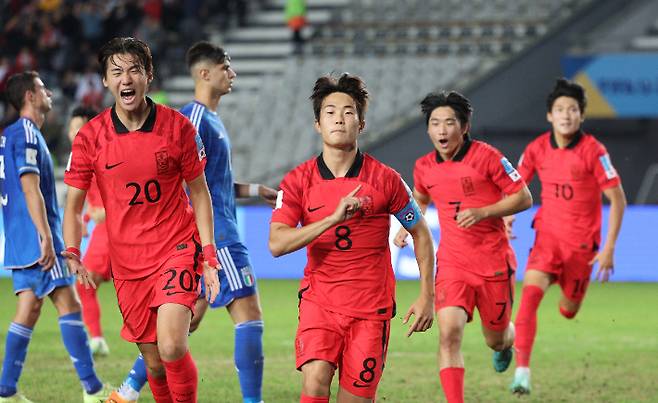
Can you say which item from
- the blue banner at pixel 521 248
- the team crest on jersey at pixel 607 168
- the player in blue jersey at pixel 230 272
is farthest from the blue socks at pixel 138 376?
the blue banner at pixel 521 248

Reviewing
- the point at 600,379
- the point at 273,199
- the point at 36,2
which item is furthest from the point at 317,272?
the point at 36,2


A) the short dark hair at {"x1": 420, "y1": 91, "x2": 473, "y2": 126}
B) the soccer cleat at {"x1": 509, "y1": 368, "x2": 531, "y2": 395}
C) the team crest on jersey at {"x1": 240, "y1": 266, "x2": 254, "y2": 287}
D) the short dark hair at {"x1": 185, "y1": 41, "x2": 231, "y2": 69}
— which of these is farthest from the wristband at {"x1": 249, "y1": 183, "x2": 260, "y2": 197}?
the soccer cleat at {"x1": 509, "y1": 368, "x2": 531, "y2": 395}

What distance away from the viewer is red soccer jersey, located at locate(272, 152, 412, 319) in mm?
5965

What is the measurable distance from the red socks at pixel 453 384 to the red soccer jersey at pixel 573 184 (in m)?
2.31

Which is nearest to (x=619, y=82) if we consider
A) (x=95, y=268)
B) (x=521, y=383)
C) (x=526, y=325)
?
(x=526, y=325)

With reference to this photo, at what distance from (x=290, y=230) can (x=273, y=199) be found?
176 cm

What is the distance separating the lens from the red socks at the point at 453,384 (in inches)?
277

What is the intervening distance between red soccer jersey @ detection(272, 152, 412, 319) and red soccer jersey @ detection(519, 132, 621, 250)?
3.37 meters

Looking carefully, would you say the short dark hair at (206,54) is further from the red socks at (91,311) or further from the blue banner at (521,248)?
the blue banner at (521,248)

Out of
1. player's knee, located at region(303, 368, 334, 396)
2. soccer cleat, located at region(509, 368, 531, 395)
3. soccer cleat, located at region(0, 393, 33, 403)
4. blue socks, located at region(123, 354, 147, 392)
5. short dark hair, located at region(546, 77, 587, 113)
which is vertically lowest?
soccer cleat, located at region(0, 393, 33, 403)

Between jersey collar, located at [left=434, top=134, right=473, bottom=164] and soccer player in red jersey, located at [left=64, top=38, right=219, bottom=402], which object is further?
jersey collar, located at [left=434, top=134, right=473, bottom=164]

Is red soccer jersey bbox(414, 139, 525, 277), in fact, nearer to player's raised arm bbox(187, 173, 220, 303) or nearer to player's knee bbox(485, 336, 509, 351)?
player's knee bbox(485, 336, 509, 351)

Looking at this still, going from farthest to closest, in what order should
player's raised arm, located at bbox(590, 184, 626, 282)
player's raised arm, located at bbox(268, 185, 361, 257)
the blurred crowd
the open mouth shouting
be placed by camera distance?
the blurred crowd, player's raised arm, located at bbox(590, 184, 626, 282), the open mouth shouting, player's raised arm, located at bbox(268, 185, 361, 257)

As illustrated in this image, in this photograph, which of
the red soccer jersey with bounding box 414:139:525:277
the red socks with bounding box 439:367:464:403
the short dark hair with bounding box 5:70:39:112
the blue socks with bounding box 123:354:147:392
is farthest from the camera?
the short dark hair with bounding box 5:70:39:112
